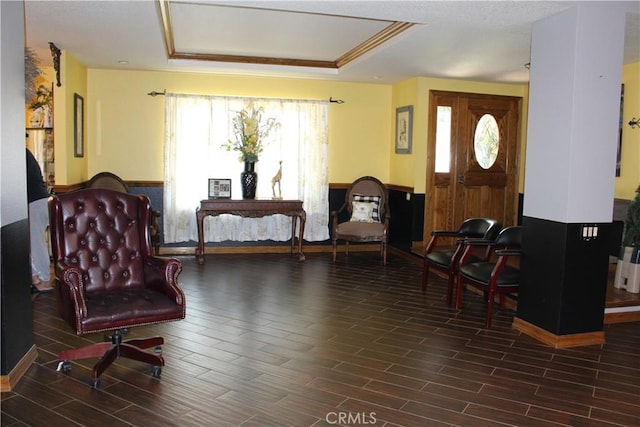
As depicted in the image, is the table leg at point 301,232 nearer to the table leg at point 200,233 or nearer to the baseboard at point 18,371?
the table leg at point 200,233

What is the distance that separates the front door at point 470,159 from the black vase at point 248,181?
232cm

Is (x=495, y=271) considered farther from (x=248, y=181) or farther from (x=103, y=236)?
(x=248, y=181)

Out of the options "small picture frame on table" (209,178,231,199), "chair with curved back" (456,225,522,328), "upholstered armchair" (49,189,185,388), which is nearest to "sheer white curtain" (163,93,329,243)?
"small picture frame on table" (209,178,231,199)

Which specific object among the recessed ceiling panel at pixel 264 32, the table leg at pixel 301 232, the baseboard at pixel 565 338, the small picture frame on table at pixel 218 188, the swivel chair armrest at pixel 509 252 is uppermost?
the recessed ceiling panel at pixel 264 32

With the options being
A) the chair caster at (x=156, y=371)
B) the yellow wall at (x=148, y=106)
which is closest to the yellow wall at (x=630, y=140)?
the yellow wall at (x=148, y=106)

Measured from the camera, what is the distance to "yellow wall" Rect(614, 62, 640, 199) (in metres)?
5.79

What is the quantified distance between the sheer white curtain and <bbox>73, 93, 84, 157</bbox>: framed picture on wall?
1.01 meters

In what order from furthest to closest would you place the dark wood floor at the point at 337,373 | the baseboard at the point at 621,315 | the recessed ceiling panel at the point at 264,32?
the recessed ceiling panel at the point at 264,32 → the baseboard at the point at 621,315 → the dark wood floor at the point at 337,373

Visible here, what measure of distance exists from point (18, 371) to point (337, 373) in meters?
1.90

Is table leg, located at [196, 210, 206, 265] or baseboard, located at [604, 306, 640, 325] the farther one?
table leg, located at [196, 210, 206, 265]

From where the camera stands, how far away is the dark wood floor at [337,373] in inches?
112

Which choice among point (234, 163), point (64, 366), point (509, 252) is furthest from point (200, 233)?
point (509, 252)

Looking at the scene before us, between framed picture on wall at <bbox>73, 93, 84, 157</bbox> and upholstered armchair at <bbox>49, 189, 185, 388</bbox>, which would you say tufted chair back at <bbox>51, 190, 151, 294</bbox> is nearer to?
upholstered armchair at <bbox>49, 189, 185, 388</bbox>

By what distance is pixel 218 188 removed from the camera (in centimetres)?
717
